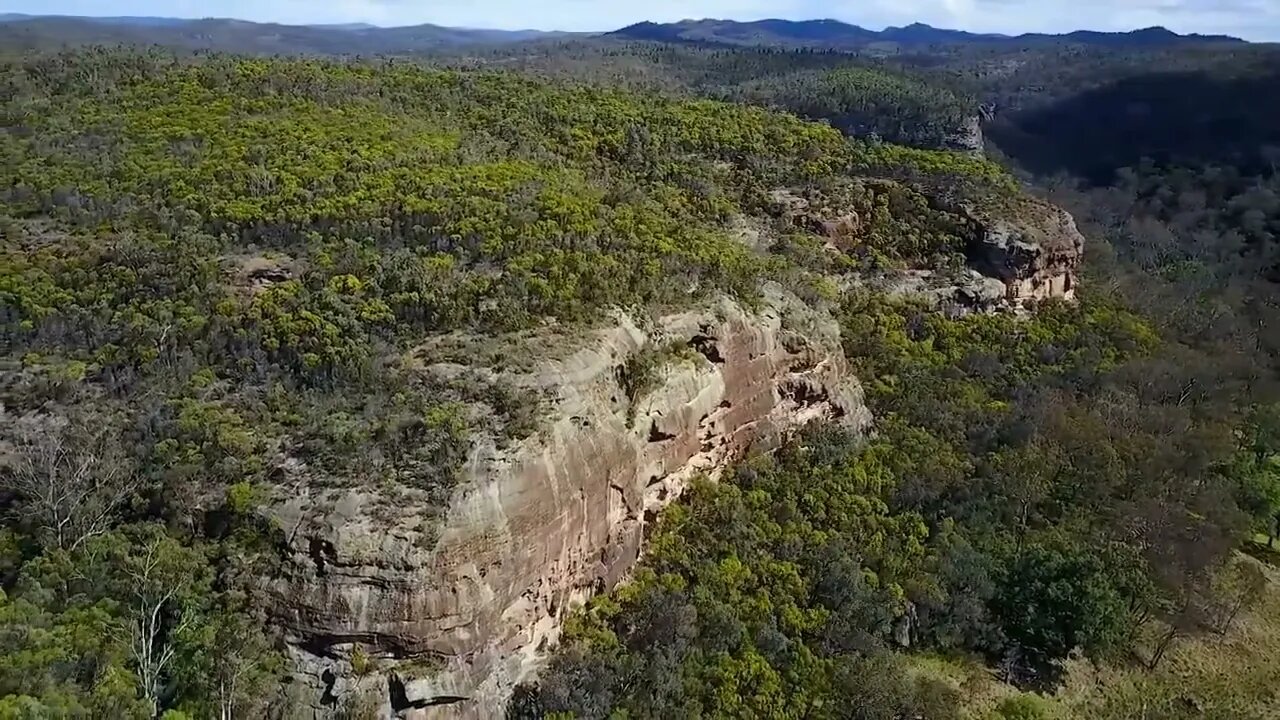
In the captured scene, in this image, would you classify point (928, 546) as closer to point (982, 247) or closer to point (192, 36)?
point (982, 247)

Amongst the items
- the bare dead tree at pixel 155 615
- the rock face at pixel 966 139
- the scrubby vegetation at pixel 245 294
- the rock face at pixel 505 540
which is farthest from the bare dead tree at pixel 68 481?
the rock face at pixel 966 139

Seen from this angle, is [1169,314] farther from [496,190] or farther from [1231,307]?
[496,190]

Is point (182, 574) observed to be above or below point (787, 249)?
below

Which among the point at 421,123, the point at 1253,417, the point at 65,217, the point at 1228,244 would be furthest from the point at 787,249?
the point at 1228,244

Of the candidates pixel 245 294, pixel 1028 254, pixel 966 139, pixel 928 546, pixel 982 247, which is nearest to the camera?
pixel 245 294

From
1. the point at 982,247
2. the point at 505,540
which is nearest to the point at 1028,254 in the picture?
the point at 982,247

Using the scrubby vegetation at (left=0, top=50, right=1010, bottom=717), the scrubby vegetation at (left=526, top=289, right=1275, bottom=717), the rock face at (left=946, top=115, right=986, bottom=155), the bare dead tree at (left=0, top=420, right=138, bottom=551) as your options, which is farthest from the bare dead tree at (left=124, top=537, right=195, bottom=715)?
the rock face at (left=946, top=115, right=986, bottom=155)
